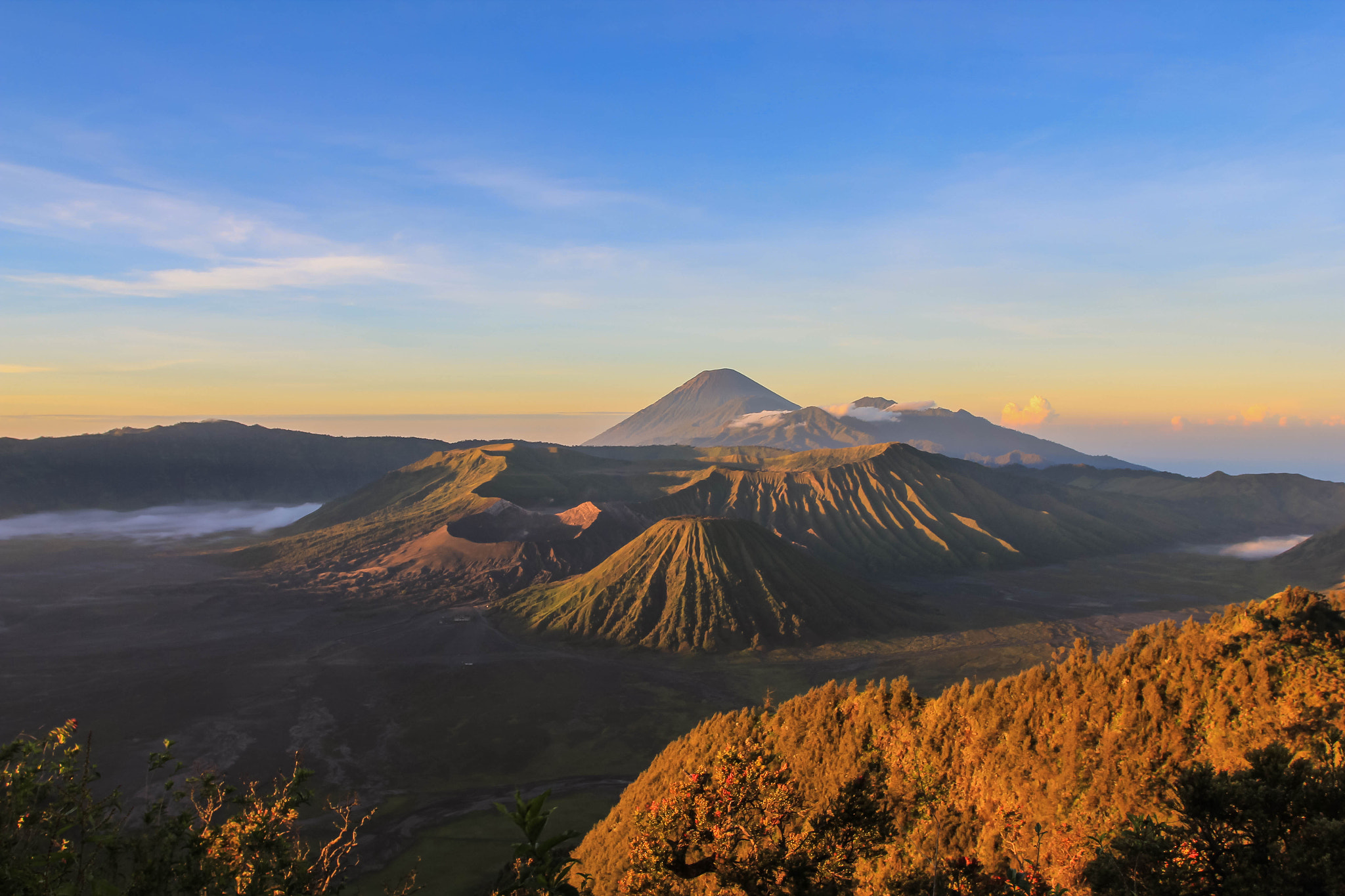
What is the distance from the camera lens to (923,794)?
67.1 ft

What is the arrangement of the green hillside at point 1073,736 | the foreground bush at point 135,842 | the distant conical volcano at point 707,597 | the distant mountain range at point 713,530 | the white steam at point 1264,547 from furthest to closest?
1. the white steam at point 1264,547
2. the distant mountain range at point 713,530
3. the distant conical volcano at point 707,597
4. the green hillside at point 1073,736
5. the foreground bush at point 135,842

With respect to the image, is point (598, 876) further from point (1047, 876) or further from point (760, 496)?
point (760, 496)

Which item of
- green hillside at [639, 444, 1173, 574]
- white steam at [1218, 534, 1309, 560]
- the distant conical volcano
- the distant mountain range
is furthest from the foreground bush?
white steam at [1218, 534, 1309, 560]

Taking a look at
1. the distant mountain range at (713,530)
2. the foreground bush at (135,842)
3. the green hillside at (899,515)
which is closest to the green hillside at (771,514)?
the green hillside at (899,515)

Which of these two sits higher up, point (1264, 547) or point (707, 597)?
point (707, 597)

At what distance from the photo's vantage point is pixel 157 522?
147875mm

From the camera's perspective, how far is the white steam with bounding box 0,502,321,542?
132 meters

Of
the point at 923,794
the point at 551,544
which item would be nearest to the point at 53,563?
the point at 551,544

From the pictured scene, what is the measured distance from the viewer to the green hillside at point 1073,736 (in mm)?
16656

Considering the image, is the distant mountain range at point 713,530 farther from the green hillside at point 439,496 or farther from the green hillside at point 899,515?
the green hillside at point 439,496

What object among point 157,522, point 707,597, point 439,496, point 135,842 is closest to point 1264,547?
point 707,597

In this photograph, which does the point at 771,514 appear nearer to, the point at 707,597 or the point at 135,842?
the point at 707,597

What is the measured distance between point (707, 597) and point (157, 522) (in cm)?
13902

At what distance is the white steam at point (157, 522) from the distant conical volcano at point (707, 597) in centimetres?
9759
